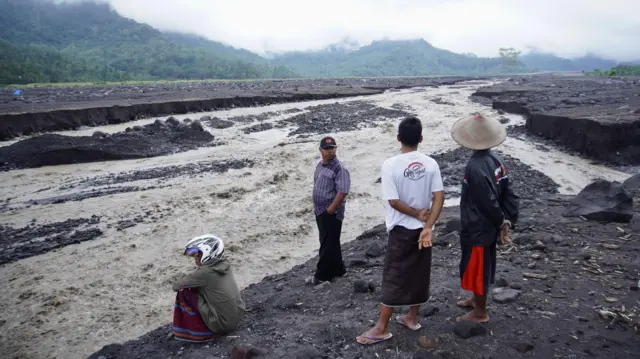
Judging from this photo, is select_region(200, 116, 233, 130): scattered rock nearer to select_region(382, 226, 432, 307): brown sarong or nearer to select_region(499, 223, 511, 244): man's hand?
select_region(382, 226, 432, 307): brown sarong

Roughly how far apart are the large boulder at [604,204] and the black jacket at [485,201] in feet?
11.3

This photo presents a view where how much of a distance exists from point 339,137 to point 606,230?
11476 millimetres

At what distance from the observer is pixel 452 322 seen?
3373 millimetres

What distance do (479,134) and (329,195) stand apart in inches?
71.1

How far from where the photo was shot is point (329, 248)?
469cm

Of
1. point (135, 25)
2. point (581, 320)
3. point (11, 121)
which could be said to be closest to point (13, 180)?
point (11, 121)

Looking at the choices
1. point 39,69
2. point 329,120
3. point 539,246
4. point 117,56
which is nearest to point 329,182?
point 539,246

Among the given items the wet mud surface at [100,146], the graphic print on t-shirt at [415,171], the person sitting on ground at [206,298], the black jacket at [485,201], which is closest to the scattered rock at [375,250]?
the person sitting on ground at [206,298]

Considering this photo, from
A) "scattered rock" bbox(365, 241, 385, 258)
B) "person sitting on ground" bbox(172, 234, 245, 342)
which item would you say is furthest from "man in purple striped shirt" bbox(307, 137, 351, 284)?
"person sitting on ground" bbox(172, 234, 245, 342)

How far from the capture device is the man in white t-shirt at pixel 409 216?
290 cm

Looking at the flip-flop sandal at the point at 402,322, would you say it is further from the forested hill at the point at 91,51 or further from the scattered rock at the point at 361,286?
the forested hill at the point at 91,51

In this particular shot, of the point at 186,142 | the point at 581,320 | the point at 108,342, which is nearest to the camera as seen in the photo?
the point at 581,320

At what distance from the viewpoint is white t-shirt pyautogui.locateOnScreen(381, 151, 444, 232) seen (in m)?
2.90

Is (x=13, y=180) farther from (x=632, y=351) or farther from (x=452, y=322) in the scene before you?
(x=632, y=351)
